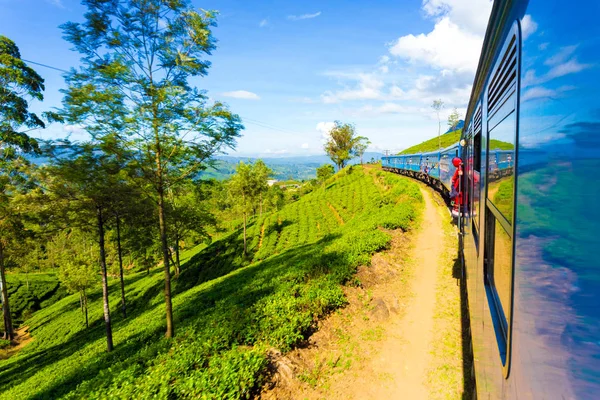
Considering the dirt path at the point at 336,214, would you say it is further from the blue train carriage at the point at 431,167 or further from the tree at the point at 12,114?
the tree at the point at 12,114

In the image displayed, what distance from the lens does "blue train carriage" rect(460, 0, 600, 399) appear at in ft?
2.75

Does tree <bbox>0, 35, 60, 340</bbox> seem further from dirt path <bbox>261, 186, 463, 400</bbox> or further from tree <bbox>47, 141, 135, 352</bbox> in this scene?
dirt path <bbox>261, 186, 463, 400</bbox>

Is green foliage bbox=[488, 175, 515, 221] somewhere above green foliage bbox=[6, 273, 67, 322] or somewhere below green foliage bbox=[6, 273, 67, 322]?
above

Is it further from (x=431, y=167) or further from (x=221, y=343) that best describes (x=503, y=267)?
(x=431, y=167)

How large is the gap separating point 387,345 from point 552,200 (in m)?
6.50

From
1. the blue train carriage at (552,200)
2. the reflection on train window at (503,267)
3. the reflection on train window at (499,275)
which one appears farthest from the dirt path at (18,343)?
the blue train carriage at (552,200)

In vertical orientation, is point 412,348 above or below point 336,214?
above

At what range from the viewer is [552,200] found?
1107 millimetres

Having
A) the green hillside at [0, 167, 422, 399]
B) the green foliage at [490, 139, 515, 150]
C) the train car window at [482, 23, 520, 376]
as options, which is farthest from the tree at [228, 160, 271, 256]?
the train car window at [482, 23, 520, 376]

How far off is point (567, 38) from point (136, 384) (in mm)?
6576

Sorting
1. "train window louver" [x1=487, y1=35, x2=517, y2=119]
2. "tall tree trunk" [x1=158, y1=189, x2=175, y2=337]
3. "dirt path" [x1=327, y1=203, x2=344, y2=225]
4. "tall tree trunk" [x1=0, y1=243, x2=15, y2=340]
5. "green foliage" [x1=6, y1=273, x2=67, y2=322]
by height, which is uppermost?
"train window louver" [x1=487, y1=35, x2=517, y2=119]

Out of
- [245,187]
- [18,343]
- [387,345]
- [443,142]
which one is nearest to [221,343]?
[387,345]

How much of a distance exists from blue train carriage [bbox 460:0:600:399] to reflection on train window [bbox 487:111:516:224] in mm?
20

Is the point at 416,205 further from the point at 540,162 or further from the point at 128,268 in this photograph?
the point at 128,268
